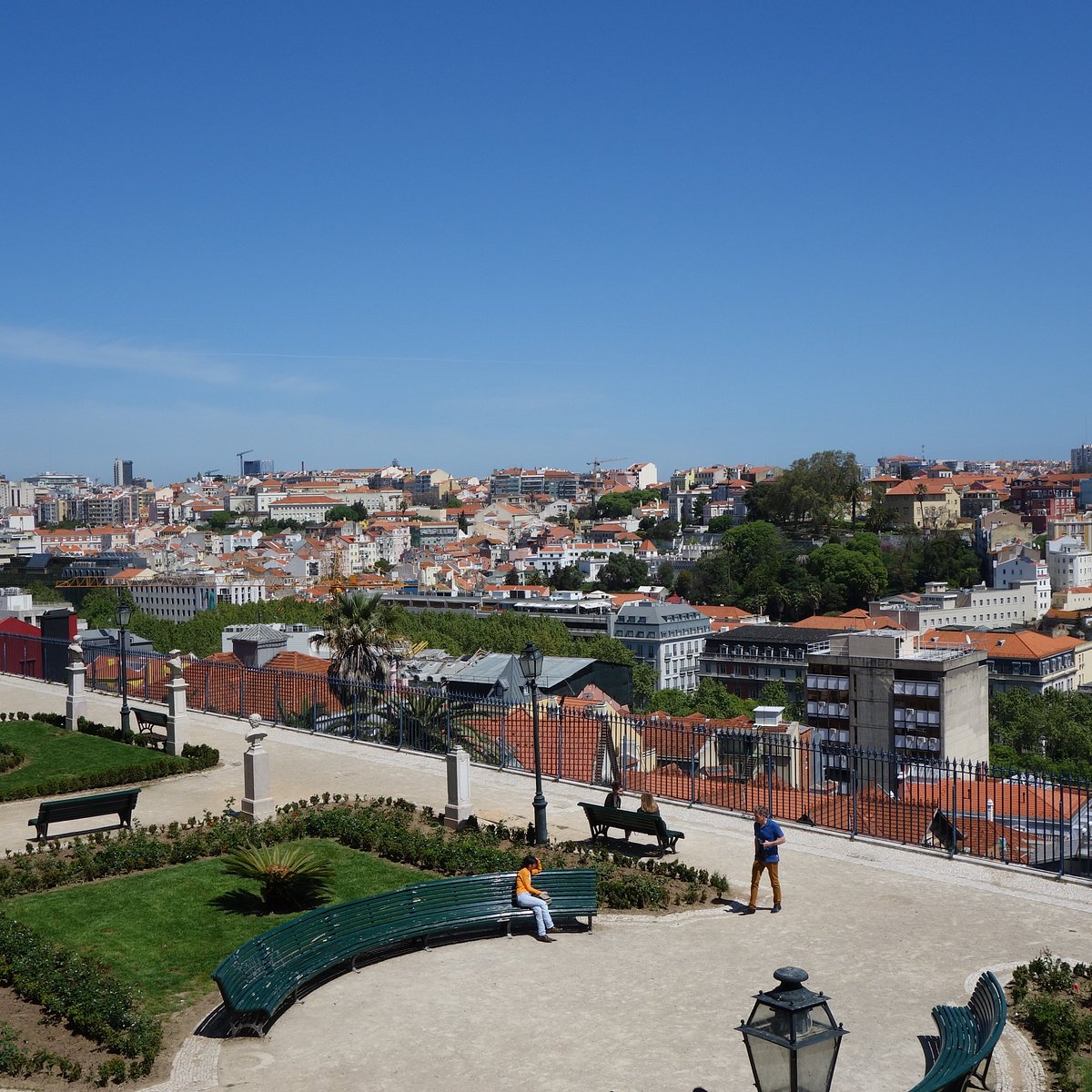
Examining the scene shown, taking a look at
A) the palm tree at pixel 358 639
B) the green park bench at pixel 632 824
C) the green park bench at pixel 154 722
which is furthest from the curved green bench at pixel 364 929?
the palm tree at pixel 358 639

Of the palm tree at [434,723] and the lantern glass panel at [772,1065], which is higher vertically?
the lantern glass panel at [772,1065]

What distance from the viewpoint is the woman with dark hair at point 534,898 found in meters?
10.8

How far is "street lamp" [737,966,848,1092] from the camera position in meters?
5.43

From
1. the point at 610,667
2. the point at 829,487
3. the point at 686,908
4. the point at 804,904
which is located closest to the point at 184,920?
the point at 686,908

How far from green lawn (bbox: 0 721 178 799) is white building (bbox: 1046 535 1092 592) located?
109 meters

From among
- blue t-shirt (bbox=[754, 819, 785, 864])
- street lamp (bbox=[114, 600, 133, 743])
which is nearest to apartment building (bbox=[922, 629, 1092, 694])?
street lamp (bbox=[114, 600, 133, 743])

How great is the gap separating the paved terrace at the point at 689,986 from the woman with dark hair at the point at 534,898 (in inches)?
6.3

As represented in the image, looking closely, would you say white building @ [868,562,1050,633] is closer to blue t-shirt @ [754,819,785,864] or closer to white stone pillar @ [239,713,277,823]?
white stone pillar @ [239,713,277,823]

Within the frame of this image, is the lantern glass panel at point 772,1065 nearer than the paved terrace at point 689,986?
Yes

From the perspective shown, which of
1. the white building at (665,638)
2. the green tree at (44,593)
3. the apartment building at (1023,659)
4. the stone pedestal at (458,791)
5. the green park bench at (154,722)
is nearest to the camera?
the stone pedestal at (458,791)

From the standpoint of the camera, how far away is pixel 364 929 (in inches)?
401

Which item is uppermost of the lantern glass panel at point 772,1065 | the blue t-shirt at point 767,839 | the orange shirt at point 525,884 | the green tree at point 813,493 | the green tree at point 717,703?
the green tree at point 813,493

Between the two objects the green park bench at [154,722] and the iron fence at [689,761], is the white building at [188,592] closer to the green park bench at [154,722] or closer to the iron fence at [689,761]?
the iron fence at [689,761]

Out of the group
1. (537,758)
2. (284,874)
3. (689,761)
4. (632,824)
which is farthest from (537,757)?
(689,761)
